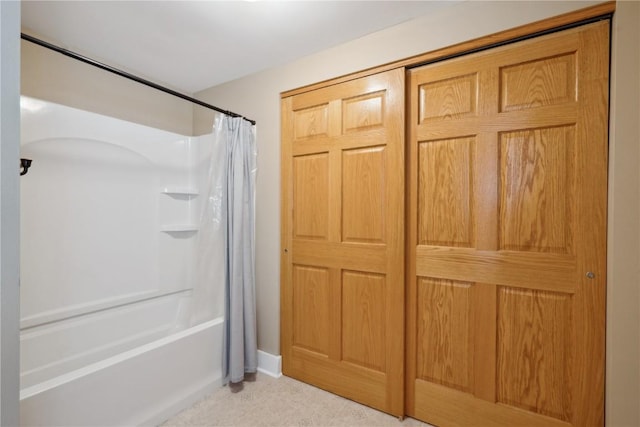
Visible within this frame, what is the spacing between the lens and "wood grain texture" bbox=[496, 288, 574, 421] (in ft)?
4.62

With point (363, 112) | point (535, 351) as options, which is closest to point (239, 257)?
point (363, 112)

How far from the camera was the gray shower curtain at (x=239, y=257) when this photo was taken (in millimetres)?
2051

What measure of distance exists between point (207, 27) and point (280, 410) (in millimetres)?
2308

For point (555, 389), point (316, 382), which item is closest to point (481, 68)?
point (555, 389)

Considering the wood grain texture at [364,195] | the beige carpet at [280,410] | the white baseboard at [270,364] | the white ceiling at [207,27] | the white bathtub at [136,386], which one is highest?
the white ceiling at [207,27]

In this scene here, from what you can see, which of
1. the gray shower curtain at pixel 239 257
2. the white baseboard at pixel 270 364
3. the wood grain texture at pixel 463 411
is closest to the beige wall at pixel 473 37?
the white baseboard at pixel 270 364

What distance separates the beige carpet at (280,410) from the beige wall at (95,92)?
213 centimetres

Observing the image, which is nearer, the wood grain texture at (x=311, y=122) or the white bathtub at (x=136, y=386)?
the white bathtub at (x=136, y=386)

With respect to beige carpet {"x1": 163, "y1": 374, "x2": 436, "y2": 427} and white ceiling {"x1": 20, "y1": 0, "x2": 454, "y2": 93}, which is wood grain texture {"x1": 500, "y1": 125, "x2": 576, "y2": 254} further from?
beige carpet {"x1": 163, "y1": 374, "x2": 436, "y2": 427}

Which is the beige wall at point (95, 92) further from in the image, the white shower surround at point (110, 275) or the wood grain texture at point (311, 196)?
the wood grain texture at point (311, 196)

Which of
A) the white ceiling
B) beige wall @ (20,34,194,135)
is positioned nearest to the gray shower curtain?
the white ceiling

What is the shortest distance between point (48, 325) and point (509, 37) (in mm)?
2987

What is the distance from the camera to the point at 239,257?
82.4 inches

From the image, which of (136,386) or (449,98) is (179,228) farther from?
(449,98)
